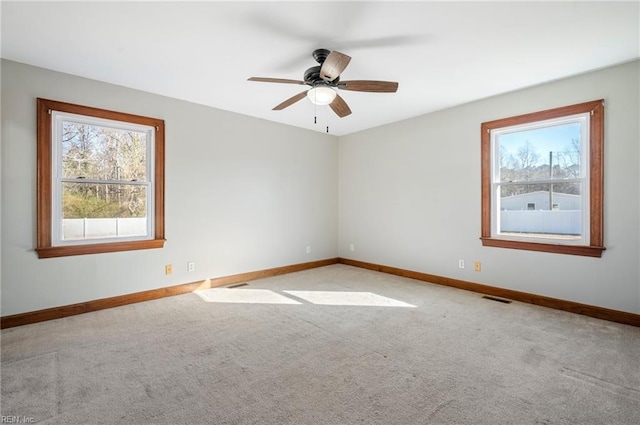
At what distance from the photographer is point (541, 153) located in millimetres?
3574

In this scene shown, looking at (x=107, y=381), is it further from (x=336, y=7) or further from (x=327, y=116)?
(x=327, y=116)

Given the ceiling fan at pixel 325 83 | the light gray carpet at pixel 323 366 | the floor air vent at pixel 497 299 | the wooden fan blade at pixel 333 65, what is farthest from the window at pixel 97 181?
the floor air vent at pixel 497 299

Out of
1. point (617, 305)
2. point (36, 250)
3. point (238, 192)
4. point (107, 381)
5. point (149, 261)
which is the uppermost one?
point (238, 192)

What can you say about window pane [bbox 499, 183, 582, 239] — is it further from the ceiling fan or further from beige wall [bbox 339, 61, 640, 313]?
the ceiling fan

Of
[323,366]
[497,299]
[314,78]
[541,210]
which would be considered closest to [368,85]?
[314,78]

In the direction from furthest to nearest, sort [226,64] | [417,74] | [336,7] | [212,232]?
[212,232], [417,74], [226,64], [336,7]

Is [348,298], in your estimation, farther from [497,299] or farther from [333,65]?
[333,65]

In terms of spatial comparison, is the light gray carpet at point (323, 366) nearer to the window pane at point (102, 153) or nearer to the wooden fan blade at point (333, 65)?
the window pane at point (102, 153)

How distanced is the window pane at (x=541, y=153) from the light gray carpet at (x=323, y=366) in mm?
1574

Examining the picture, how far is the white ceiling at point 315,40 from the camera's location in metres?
2.15

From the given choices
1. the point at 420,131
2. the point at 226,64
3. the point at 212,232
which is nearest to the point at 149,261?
the point at 212,232

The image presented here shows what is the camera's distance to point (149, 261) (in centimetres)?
370

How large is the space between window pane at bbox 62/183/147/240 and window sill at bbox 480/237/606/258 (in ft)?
14.5

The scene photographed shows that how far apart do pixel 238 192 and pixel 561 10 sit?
13.0ft
